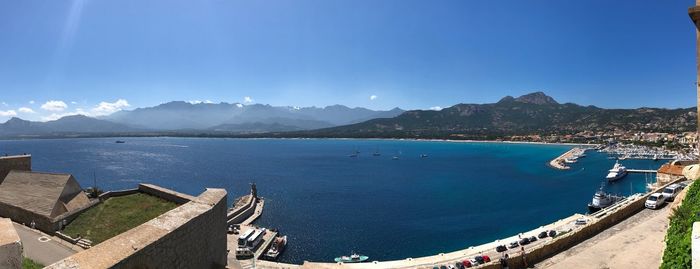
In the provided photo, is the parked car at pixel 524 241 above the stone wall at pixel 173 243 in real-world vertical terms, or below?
below

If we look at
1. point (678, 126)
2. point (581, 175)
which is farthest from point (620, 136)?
point (581, 175)

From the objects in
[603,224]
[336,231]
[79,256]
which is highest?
[79,256]

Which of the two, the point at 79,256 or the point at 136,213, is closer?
the point at 79,256

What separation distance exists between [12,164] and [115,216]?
662cm

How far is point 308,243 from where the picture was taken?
38031mm

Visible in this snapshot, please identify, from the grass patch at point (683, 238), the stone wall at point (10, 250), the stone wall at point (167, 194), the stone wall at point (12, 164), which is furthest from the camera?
the stone wall at point (12, 164)

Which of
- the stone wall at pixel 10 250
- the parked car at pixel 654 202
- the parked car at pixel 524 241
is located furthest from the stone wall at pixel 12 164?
the parked car at pixel 654 202

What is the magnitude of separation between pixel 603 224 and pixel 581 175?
67278mm

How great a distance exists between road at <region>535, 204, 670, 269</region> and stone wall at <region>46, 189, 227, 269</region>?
47.8ft

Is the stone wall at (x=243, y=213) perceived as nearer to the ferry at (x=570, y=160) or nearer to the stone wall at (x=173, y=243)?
the stone wall at (x=173, y=243)

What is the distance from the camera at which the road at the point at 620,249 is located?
1593cm

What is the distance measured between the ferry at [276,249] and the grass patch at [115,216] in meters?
12.6

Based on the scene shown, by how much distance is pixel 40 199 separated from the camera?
64.7 ft

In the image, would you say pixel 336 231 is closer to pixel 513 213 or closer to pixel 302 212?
pixel 302 212
